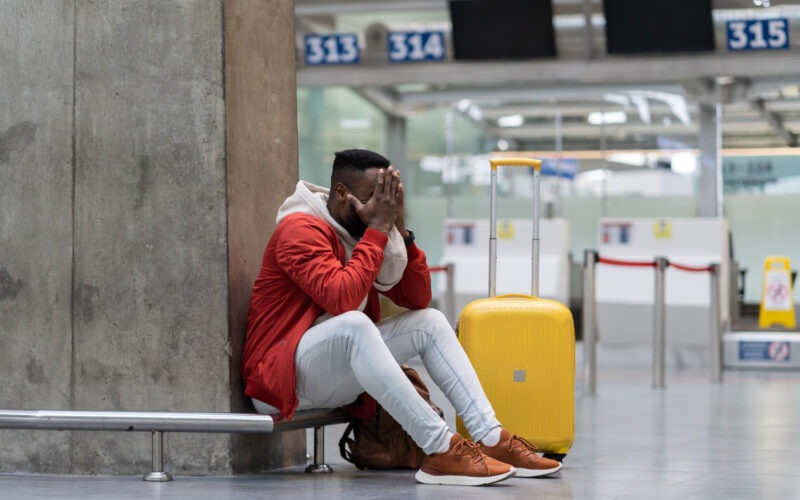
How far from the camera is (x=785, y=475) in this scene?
469 centimetres

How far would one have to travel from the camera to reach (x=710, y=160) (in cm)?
1675

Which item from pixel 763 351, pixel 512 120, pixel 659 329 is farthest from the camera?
pixel 512 120

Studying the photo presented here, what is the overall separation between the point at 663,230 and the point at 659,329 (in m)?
3.60

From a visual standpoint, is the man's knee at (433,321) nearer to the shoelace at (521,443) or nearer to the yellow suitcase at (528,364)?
the yellow suitcase at (528,364)

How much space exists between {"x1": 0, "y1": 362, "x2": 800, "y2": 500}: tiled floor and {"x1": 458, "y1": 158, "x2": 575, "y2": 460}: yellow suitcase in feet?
0.63

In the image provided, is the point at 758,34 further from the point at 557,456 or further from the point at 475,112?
the point at 557,456

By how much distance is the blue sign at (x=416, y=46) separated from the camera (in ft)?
46.0

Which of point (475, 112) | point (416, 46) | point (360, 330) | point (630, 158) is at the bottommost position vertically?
point (360, 330)

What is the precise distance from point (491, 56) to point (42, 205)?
8886 mm

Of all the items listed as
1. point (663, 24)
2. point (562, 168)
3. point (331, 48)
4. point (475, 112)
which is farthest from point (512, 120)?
point (663, 24)

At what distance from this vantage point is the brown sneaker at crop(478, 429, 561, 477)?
173 inches

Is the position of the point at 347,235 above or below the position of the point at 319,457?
above

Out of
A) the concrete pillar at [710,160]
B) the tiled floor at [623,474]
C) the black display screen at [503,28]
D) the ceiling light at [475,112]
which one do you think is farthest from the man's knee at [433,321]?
the ceiling light at [475,112]

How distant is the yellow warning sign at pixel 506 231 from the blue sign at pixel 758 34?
2953mm
